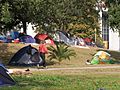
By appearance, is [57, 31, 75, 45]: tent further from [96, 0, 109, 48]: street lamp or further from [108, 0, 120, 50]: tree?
[108, 0, 120, 50]: tree

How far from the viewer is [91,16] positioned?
55.1 meters

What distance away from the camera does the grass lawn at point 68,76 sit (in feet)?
55.7

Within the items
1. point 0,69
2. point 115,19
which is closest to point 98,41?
point 115,19

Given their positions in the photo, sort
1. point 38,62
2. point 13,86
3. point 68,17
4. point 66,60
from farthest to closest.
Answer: point 68,17 → point 66,60 → point 38,62 → point 13,86

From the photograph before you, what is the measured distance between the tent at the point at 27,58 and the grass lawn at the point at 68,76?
1.02 meters

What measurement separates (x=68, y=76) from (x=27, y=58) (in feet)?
32.0

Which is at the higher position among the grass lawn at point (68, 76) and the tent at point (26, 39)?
the tent at point (26, 39)

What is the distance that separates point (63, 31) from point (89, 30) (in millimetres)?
3449

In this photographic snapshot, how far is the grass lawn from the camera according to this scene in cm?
1698

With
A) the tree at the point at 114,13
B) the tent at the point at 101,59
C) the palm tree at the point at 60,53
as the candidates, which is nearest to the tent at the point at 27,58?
the palm tree at the point at 60,53

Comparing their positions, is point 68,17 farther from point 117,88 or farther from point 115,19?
point 117,88

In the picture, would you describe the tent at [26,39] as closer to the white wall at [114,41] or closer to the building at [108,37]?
the building at [108,37]

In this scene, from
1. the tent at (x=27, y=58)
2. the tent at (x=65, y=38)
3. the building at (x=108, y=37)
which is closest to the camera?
the tent at (x=27, y=58)

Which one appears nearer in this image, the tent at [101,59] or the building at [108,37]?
the tent at [101,59]
